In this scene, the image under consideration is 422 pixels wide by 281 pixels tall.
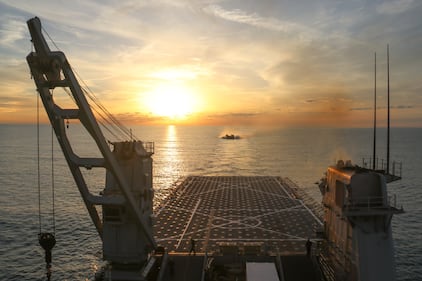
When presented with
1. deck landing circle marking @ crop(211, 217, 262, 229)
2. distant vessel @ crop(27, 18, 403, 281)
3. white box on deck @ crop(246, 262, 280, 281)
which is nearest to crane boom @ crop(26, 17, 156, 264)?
distant vessel @ crop(27, 18, 403, 281)

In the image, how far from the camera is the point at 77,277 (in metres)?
40.9

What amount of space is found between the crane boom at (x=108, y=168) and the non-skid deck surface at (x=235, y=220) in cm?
869

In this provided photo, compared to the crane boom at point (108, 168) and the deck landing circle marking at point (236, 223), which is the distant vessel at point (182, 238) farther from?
the deck landing circle marking at point (236, 223)

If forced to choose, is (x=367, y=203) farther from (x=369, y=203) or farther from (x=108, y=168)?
(x=108, y=168)

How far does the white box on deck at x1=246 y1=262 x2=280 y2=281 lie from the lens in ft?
78.1

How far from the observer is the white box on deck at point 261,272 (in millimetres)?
23812

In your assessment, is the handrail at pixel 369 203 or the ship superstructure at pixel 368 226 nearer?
the ship superstructure at pixel 368 226

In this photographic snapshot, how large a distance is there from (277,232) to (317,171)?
80.4 m

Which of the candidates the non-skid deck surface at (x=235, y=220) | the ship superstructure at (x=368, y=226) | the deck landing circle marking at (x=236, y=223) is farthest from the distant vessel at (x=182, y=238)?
the deck landing circle marking at (x=236, y=223)

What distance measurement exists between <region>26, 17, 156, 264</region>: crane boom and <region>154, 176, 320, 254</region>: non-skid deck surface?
8.69 meters

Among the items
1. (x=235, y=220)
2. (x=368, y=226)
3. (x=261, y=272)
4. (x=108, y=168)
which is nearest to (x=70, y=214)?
(x=235, y=220)

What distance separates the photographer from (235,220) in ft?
163

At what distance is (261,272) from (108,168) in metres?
12.2

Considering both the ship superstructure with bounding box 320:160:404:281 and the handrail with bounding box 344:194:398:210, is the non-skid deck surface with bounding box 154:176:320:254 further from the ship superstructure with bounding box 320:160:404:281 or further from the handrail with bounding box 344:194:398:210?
the handrail with bounding box 344:194:398:210
